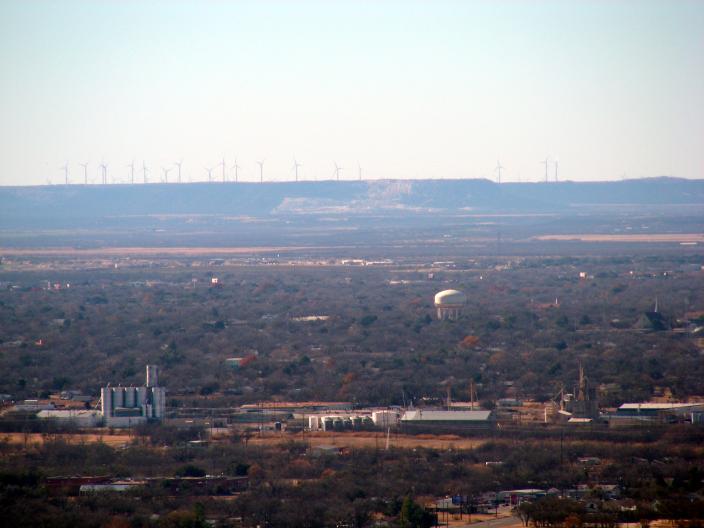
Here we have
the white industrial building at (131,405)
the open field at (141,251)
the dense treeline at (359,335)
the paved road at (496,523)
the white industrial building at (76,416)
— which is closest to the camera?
the paved road at (496,523)

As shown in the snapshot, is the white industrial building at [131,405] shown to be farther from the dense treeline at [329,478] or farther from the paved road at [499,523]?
the paved road at [499,523]

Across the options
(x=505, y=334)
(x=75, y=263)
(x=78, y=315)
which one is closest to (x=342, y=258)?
(x=75, y=263)

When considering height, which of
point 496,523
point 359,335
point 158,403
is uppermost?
point 158,403

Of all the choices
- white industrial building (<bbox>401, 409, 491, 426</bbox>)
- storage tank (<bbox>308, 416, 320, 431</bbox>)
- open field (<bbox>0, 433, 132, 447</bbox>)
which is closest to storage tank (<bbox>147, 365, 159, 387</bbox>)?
open field (<bbox>0, 433, 132, 447</bbox>)

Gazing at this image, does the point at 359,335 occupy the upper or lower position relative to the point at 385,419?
lower

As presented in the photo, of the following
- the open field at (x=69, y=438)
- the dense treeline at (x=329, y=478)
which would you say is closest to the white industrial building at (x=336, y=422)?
the dense treeline at (x=329, y=478)

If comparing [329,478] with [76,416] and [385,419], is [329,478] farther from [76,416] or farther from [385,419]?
[76,416]

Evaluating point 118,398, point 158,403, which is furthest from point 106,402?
point 158,403
